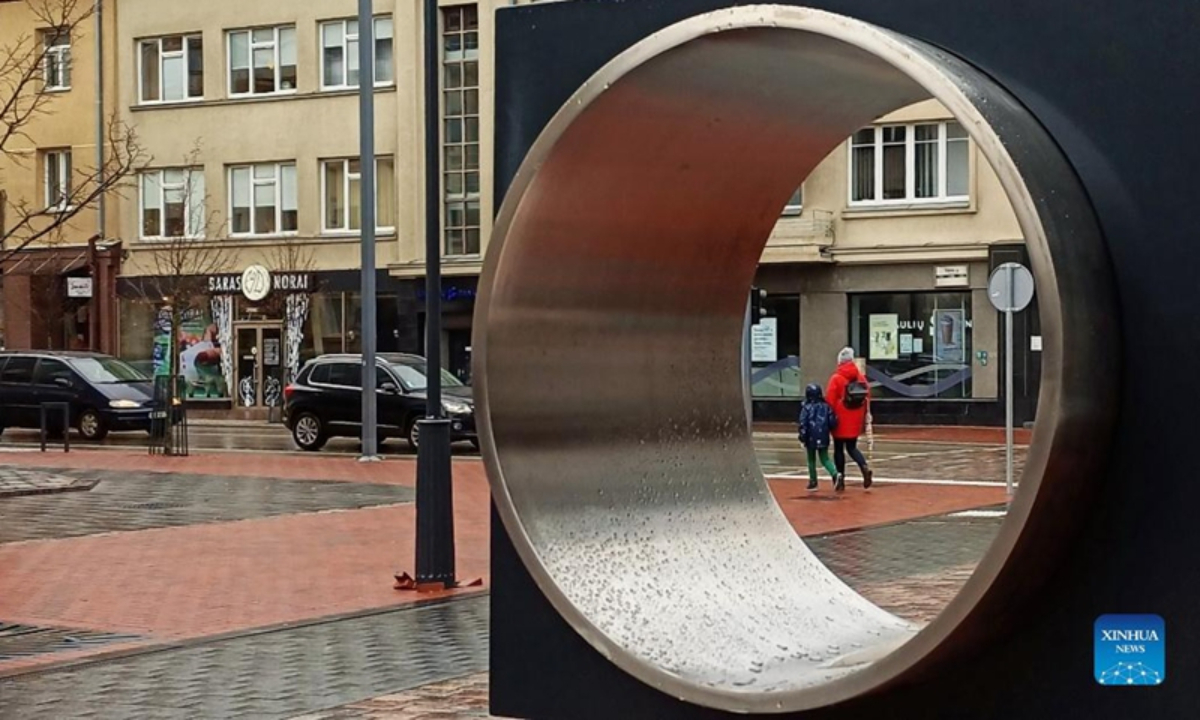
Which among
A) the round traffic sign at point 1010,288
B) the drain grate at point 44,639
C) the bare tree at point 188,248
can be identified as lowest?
the drain grate at point 44,639

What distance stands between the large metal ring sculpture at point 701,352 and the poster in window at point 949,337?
113ft

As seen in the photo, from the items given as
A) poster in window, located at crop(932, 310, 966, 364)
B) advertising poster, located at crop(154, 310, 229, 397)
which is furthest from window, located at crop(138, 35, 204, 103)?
poster in window, located at crop(932, 310, 966, 364)

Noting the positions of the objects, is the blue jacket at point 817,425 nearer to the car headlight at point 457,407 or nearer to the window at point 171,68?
the car headlight at point 457,407

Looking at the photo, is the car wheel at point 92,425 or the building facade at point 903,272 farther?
the building facade at point 903,272

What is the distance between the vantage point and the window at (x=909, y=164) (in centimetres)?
4112

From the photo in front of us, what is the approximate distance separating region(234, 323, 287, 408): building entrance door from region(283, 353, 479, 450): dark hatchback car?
45.7 feet

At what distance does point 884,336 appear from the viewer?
41.9 m

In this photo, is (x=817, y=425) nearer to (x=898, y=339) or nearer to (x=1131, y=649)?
(x=1131, y=649)

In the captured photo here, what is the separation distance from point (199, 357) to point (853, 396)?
28.4 meters

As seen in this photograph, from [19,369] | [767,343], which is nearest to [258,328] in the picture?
[19,369]

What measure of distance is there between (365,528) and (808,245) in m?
24.5

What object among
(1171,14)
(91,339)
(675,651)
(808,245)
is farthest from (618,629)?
(91,339)

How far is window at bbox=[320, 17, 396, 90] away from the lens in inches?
1816

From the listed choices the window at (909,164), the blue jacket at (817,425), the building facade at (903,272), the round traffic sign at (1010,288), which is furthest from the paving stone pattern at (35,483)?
the window at (909,164)
